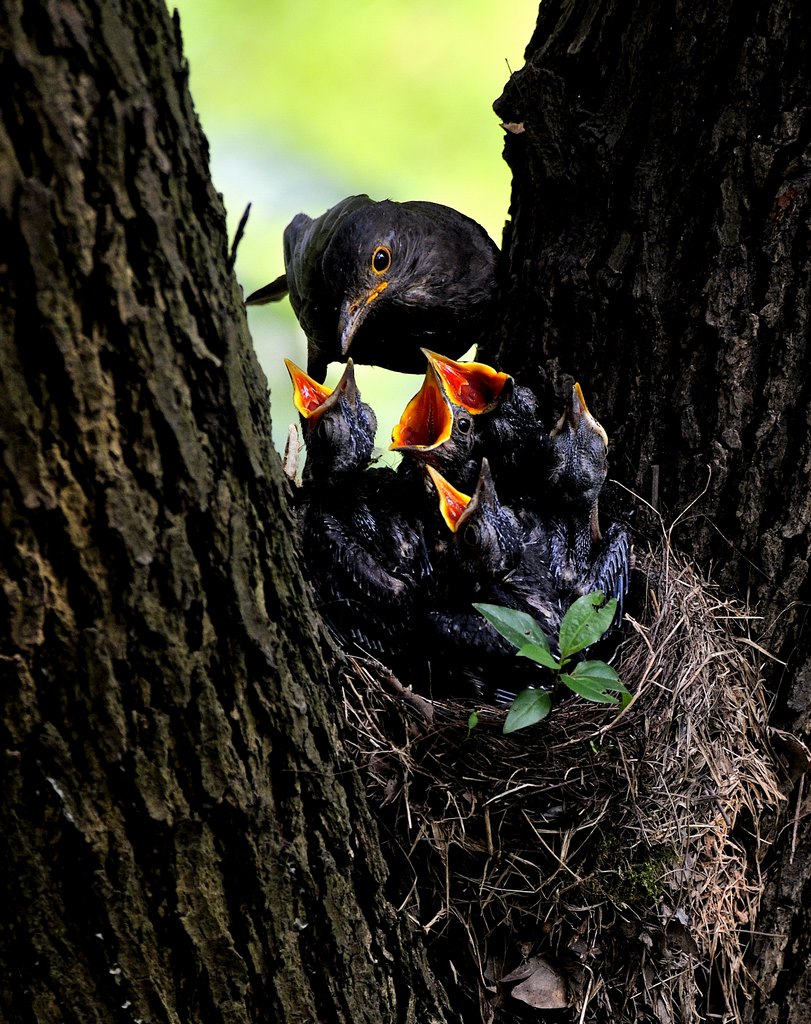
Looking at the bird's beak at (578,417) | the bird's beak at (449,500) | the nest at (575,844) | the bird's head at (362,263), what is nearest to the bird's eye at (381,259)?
the bird's head at (362,263)

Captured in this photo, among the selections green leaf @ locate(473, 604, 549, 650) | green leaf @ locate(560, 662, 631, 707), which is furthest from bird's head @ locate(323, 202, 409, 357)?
green leaf @ locate(560, 662, 631, 707)

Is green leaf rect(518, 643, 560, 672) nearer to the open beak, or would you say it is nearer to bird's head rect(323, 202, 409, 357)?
the open beak

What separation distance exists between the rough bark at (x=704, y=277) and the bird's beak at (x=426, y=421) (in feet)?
0.93

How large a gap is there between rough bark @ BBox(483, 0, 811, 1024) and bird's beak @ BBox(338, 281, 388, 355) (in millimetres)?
565

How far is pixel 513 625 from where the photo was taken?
1530mm

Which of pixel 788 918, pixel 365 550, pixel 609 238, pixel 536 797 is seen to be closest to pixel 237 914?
pixel 536 797

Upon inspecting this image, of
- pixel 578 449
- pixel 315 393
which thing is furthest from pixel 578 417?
pixel 315 393

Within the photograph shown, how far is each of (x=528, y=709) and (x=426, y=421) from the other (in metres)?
0.92

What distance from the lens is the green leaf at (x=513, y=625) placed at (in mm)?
1514

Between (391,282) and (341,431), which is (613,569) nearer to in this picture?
(341,431)

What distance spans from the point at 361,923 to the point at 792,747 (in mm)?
965

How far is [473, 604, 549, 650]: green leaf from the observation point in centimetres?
151

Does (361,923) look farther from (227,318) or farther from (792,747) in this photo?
(792,747)

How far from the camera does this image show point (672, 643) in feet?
5.91
